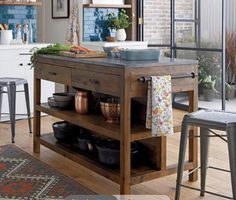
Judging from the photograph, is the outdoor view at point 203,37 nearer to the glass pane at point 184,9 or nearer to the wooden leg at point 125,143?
the glass pane at point 184,9

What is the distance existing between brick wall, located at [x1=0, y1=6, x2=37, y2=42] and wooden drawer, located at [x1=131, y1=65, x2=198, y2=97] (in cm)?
376

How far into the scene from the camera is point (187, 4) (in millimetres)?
6277

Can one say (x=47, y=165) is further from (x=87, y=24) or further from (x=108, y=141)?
(x=87, y=24)

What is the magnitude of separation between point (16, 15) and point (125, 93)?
12.8ft

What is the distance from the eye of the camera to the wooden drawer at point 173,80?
289 centimetres

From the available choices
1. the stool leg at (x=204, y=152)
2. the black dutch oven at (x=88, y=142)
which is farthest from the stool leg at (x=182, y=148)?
the black dutch oven at (x=88, y=142)

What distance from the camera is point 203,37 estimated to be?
19.9 ft

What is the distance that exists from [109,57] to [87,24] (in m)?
2.98

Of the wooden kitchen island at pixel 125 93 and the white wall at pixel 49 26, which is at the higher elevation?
the white wall at pixel 49 26

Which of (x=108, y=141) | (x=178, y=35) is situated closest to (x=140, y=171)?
(x=108, y=141)

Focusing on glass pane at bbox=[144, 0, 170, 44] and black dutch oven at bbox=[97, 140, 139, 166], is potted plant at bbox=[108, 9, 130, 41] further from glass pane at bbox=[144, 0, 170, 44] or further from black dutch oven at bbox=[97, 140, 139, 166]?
black dutch oven at bbox=[97, 140, 139, 166]

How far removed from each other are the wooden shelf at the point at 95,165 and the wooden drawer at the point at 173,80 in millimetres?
584

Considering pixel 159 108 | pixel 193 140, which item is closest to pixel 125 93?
pixel 159 108

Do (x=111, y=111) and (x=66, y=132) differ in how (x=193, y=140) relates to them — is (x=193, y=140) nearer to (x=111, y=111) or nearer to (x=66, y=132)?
(x=111, y=111)
